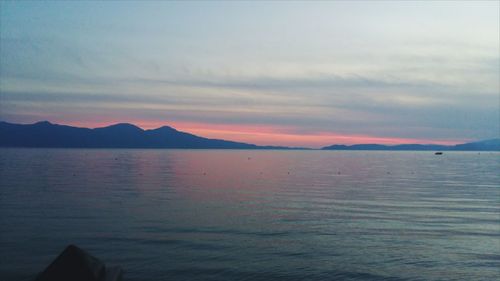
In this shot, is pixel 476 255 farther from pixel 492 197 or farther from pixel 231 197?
pixel 492 197

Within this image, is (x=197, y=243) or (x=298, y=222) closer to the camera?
(x=197, y=243)

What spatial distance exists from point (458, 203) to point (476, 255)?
24.5 metres

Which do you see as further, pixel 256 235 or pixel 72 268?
pixel 256 235

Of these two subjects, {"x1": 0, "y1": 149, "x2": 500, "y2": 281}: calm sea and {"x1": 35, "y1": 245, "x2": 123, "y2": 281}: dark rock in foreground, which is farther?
{"x1": 0, "y1": 149, "x2": 500, "y2": 281}: calm sea

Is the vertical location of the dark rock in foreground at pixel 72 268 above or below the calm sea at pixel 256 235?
above

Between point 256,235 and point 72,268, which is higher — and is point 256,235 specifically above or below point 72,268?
below

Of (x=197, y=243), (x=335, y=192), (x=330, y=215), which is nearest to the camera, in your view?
(x=197, y=243)

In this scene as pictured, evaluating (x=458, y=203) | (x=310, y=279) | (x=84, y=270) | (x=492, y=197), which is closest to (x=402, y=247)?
(x=310, y=279)

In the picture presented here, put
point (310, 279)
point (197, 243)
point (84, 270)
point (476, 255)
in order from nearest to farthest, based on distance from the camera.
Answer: point (84, 270) < point (310, 279) < point (476, 255) < point (197, 243)

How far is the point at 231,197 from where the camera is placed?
48750 millimetres

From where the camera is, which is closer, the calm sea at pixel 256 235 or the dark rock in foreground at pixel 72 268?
the dark rock in foreground at pixel 72 268

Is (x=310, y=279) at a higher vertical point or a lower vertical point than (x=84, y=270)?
lower

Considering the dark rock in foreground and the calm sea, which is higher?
the dark rock in foreground

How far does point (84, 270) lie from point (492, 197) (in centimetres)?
5178
